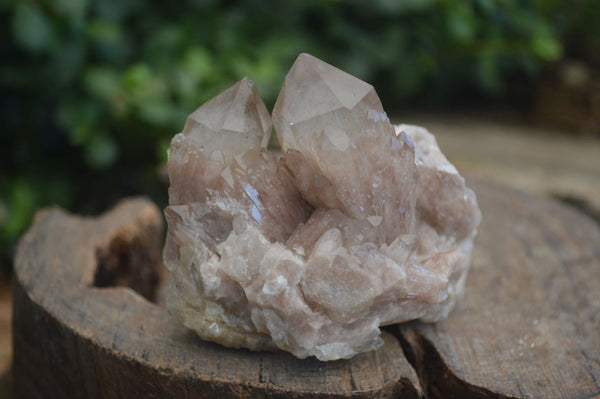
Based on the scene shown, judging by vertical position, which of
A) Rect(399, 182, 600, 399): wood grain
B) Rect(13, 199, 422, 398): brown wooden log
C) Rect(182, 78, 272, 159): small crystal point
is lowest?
Rect(399, 182, 600, 399): wood grain

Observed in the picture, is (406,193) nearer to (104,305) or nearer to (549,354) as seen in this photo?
(549,354)

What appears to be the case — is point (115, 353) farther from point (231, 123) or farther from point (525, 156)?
point (525, 156)

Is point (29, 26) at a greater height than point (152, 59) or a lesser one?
greater

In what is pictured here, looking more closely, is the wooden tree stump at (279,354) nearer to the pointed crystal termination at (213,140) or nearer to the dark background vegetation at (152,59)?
the pointed crystal termination at (213,140)

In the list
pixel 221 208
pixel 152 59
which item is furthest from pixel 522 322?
pixel 152 59

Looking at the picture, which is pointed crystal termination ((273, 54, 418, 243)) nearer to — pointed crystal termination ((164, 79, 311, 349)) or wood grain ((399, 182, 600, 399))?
pointed crystal termination ((164, 79, 311, 349))

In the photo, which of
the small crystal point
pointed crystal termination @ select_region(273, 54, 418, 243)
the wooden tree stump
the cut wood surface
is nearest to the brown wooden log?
the wooden tree stump

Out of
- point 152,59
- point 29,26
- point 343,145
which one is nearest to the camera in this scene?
point 343,145
